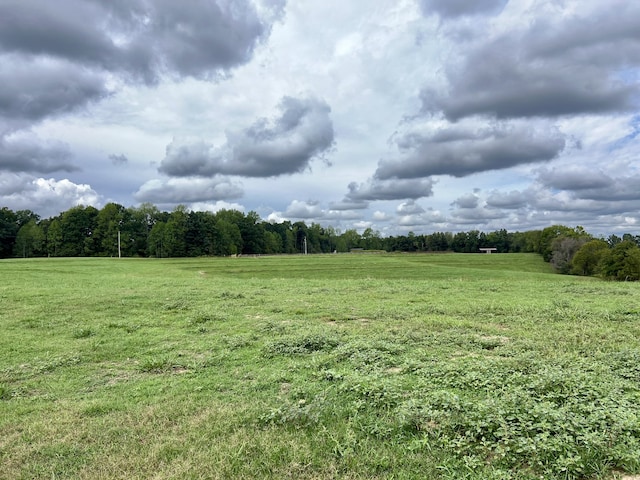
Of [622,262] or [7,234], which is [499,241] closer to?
[622,262]

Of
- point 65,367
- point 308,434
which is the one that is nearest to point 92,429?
point 308,434

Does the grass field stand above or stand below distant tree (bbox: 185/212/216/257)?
below

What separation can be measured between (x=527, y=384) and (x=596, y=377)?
1212 mm

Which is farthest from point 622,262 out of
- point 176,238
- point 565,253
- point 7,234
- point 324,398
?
point 7,234

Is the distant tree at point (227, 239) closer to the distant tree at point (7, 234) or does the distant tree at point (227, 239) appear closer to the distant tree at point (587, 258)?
the distant tree at point (7, 234)

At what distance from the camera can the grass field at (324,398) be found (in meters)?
3.96

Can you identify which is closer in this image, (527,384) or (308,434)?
(308,434)

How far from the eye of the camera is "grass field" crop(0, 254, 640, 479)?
3.96 metres

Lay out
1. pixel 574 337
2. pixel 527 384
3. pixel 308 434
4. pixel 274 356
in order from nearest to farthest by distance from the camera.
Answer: pixel 308 434 → pixel 527 384 → pixel 274 356 → pixel 574 337

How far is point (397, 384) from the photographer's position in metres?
5.86

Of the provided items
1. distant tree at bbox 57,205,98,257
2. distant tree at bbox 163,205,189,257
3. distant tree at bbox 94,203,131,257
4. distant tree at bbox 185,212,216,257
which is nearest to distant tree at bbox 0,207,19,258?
distant tree at bbox 57,205,98,257

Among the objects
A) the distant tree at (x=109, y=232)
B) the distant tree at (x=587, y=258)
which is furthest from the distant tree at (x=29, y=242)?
the distant tree at (x=587, y=258)

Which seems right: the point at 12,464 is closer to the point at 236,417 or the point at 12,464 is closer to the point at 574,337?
the point at 236,417

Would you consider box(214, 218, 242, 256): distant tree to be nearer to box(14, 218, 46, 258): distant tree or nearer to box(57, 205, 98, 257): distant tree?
box(57, 205, 98, 257): distant tree
